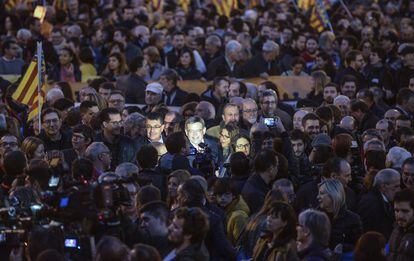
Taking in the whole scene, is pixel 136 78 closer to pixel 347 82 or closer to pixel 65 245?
pixel 347 82

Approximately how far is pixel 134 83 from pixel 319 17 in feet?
29.9

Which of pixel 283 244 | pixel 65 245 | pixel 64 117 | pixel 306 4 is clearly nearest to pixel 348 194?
pixel 283 244

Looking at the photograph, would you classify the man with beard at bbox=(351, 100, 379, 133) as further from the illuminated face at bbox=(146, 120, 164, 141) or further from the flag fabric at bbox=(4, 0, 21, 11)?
the flag fabric at bbox=(4, 0, 21, 11)

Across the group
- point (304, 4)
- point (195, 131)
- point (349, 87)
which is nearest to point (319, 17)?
point (304, 4)

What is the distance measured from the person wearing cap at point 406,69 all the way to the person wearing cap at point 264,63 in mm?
2290

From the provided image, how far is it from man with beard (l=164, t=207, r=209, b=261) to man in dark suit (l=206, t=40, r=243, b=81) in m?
12.1

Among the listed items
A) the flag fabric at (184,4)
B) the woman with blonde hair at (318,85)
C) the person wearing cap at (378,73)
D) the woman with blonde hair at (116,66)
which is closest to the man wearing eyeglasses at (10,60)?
the woman with blonde hair at (116,66)

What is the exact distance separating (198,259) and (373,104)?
897 centimetres

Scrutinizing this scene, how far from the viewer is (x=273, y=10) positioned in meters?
A: 31.5

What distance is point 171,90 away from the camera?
21625 millimetres

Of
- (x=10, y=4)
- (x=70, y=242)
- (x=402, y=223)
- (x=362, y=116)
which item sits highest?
(x=70, y=242)

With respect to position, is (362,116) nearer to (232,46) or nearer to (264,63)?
(232,46)

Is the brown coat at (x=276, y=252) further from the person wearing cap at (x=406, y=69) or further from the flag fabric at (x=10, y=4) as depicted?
the flag fabric at (x=10, y=4)

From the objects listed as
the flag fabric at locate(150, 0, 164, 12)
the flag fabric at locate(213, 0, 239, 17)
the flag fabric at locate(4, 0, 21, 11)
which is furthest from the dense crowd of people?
the flag fabric at locate(213, 0, 239, 17)
